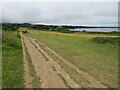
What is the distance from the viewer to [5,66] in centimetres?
707

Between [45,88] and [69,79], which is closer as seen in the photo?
[45,88]

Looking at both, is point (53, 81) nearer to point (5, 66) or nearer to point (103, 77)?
point (103, 77)

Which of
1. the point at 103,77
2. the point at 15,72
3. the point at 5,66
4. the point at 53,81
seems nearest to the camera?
the point at 53,81

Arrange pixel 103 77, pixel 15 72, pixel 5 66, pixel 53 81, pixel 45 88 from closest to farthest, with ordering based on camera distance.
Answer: pixel 45 88 < pixel 53 81 < pixel 103 77 < pixel 15 72 < pixel 5 66

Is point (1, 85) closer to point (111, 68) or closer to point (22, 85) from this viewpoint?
point (22, 85)

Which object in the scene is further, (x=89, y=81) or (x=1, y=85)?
(x=89, y=81)

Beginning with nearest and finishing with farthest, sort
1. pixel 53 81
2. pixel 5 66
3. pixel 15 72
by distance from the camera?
pixel 53 81
pixel 15 72
pixel 5 66

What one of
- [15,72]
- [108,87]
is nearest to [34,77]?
[15,72]

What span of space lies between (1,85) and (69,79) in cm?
305

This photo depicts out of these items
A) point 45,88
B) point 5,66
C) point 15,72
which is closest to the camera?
point 45,88

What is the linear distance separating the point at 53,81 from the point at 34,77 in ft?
3.37

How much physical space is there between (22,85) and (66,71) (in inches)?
103

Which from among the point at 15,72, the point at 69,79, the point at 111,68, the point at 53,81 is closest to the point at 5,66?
the point at 15,72

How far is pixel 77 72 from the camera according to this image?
6379 mm
